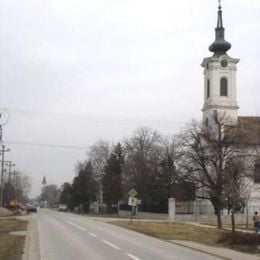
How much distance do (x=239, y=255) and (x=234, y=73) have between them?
77499mm

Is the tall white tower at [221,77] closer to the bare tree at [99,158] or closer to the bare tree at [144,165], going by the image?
the bare tree at [144,165]

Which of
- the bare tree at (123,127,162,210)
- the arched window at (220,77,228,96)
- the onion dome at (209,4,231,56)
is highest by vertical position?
the onion dome at (209,4,231,56)

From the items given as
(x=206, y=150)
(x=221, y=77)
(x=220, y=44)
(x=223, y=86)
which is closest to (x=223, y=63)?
(x=221, y=77)

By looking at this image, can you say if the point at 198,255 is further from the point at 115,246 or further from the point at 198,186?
the point at 198,186

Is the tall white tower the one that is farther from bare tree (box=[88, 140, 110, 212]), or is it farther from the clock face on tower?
bare tree (box=[88, 140, 110, 212])

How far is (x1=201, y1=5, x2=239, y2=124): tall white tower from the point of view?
3784 inches

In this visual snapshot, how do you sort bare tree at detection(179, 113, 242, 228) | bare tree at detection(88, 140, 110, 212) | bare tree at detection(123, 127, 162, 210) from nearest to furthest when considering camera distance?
bare tree at detection(179, 113, 242, 228) < bare tree at detection(123, 127, 162, 210) < bare tree at detection(88, 140, 110, 212)

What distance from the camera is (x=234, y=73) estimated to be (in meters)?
97.3

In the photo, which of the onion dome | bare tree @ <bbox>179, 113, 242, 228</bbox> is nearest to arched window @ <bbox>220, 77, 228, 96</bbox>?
the onion dome

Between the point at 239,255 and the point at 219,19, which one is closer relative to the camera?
the point at 239,255

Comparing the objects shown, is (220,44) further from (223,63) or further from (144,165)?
(144,165)

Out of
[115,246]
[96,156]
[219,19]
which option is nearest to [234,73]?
[219,19]

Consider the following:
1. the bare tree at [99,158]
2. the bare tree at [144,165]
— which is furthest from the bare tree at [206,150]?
the bare tree at [99,158]

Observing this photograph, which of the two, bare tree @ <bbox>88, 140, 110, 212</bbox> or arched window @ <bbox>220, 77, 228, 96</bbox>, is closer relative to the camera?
arched window @ <bbox>220, 77, 228, 96</bbox>
